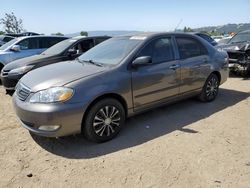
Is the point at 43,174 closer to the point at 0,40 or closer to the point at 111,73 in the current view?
the point at 111,73

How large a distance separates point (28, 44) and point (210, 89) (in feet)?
21.1

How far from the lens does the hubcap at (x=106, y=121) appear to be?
419cm

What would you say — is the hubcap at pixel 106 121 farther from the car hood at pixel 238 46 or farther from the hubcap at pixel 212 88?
the car hood at pixel 238 46

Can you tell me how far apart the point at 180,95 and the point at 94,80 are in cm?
216

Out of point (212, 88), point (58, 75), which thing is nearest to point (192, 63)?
point (212, 88)

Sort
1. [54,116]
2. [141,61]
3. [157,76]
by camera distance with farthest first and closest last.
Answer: [157,76]
[141,61]
[54,116]

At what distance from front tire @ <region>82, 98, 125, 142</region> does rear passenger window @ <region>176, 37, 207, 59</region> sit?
196cm

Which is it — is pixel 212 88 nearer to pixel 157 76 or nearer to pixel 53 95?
pixel 157 76

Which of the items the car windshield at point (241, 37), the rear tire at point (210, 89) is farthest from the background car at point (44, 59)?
the car windshield at point (241, 37)

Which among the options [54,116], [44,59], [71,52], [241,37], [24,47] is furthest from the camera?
[241,37]

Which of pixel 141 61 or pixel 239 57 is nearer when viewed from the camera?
pixel 141 61

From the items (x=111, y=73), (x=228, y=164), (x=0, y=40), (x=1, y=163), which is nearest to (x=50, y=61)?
(x=111, y=73)

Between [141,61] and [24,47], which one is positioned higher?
[24,47]

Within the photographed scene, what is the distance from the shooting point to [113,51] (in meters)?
5.01
